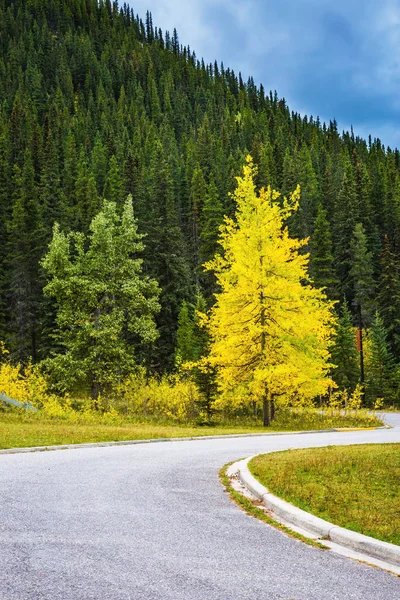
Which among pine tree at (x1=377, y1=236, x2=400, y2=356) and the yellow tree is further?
pine tree at (x1=377, y1=236, x2=400, y2=356)

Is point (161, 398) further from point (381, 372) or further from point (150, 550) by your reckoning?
point (381, 372)

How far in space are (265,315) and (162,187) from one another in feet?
118

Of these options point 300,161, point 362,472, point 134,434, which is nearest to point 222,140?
point 300,161

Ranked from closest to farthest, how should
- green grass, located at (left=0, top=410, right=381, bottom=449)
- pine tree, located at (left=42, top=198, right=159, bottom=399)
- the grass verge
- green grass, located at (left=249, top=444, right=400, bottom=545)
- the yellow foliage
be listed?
1. the grass verge
2. green grass, located at (left=249, top=444, right=400, bottom=545)
3. green grass, located at (left=0, top=410, right=381, bottom=449)
4. the yellow foliage
5. pine tree, located at (left=42, top=198, right=159, bottom=399)

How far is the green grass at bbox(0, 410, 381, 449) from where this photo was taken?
18.3 metres

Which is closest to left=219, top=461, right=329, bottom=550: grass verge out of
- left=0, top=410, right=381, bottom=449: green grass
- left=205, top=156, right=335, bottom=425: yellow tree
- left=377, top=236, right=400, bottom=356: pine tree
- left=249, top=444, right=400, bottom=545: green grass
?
left=249, top=444, right=400, bottom=545: green grass

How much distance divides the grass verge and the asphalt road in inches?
6.1

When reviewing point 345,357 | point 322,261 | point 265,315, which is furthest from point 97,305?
point 322,261

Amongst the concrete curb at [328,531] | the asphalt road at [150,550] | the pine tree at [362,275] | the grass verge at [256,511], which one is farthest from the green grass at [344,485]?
the pine tree at [362,275]

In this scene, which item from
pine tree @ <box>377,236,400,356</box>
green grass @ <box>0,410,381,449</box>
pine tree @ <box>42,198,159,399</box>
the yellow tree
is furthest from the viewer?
pine tree @ <box>377,236,400,356</box>

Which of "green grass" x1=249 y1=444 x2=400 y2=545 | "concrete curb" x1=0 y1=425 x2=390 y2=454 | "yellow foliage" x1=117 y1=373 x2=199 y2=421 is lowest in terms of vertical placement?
"concrete curb" x1=0 y1=425 x2=390 y2=454

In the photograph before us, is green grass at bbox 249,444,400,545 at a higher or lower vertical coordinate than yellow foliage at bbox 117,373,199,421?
lower

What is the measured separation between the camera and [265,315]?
26.5 m

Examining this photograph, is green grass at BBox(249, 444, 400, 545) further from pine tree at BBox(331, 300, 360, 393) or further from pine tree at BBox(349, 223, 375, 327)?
pine tree at BBox(349, 223, 375, 327)
